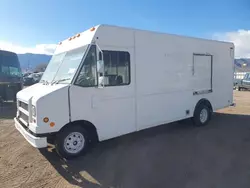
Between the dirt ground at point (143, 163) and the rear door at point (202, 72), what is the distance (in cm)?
153

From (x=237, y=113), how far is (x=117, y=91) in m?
6.78

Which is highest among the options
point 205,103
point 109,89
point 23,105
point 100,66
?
point 100,66

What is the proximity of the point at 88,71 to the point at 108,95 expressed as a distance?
28.3 inches

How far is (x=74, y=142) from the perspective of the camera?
15.4 feet

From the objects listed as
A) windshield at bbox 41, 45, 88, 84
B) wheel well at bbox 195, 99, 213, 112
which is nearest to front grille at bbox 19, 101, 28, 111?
windshield at bbox 41, 45, 88, 84

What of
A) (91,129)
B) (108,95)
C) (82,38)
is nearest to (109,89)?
(108,95)

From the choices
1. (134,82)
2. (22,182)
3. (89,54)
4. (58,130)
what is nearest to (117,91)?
(134,82)

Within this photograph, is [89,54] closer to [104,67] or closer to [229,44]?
[104,67]

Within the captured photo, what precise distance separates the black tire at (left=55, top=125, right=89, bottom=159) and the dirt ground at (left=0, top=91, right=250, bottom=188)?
0.48 feet

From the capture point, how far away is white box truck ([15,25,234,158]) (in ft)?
14.5

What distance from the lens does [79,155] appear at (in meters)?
4.77

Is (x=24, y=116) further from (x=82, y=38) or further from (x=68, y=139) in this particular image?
(x=82, y=38)

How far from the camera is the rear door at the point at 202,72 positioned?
7.05 meters

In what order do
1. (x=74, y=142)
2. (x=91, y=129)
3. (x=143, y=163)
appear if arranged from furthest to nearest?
1. (x=91, y=129)
2. (x=74, y=142)
3. (x=143, y=163)
